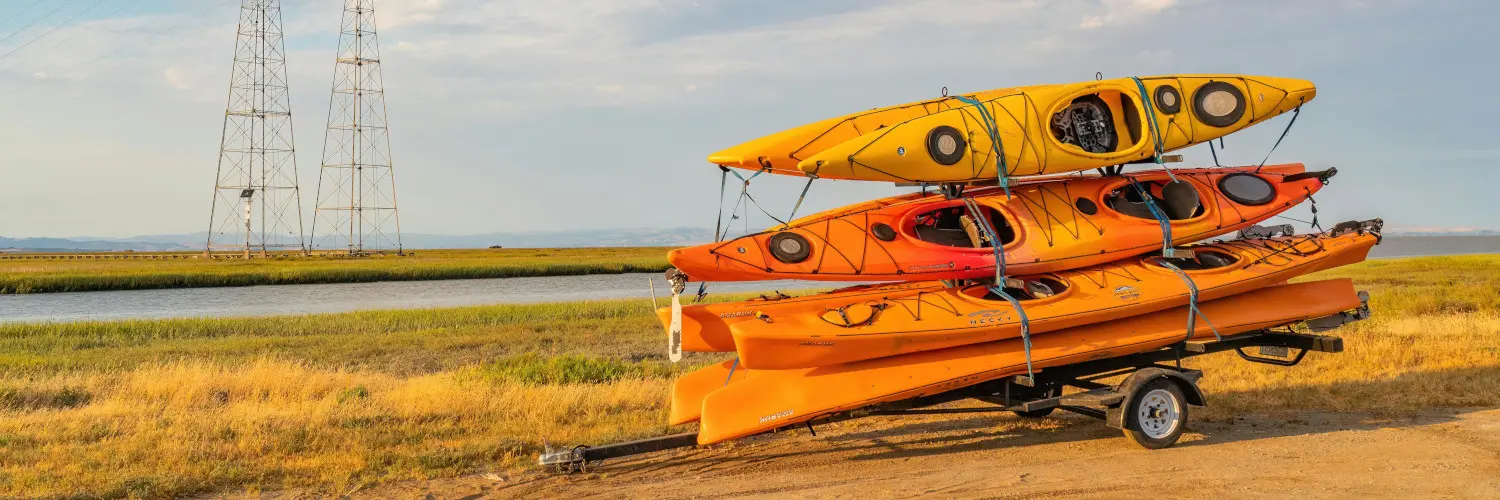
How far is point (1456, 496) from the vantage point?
22.4ft

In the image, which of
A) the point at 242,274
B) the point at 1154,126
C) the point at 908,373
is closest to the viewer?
the point at 908,373

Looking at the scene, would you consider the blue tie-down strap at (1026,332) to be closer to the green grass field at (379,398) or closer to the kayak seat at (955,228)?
the kayak seat at (955,228)

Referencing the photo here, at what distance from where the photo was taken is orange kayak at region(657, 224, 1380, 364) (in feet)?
26.6

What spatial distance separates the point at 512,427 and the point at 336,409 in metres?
2.11

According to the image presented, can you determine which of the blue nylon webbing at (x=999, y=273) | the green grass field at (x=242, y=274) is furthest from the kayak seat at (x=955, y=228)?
the green grass field at (x=242, y=274)

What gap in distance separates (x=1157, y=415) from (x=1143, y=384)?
1.24 feet

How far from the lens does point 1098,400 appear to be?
8.38 meters

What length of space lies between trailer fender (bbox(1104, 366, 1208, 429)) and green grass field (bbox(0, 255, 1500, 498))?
133 cm

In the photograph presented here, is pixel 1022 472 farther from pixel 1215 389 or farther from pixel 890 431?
pixel 1215 389

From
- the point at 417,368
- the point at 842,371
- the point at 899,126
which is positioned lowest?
the point at 417,368

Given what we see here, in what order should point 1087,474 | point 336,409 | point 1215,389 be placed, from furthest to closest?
point 1215,389 → point 336,409 → point 1087,474

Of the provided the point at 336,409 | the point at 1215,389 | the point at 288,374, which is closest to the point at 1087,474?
the point at 1215,389

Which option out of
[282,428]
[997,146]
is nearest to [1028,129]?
[997,146]

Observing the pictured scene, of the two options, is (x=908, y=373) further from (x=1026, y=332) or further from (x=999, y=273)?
(x=999, y=273)
